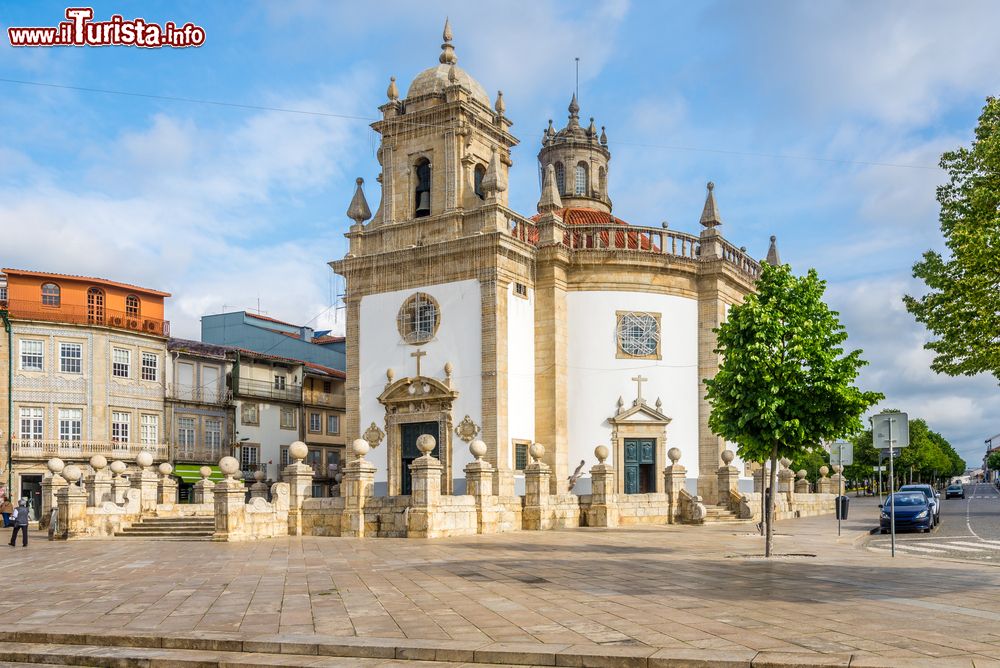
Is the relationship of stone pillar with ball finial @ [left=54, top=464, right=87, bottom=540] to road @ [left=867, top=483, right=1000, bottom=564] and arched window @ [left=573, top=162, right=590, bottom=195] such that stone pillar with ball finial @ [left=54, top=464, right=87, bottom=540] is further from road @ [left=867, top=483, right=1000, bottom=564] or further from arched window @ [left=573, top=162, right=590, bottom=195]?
arched window @ [left=573, top=162, right=590, bottom=195]

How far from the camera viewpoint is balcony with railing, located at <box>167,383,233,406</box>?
46.5 metres

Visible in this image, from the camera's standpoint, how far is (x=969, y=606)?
35.2 feet

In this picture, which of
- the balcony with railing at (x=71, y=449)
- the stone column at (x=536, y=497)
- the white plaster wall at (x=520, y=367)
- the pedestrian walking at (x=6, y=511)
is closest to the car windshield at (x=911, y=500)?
the stone column at (x=536, y=497)

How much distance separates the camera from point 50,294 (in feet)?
139

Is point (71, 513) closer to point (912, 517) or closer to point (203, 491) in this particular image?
point (203, 491)

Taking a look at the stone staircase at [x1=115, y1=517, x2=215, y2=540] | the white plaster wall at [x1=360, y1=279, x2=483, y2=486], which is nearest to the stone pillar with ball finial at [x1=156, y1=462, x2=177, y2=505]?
the stone staircase at [x1=115, y1=517, x2=215, y2=540]

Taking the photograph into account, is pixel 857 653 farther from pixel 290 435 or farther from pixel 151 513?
pixel 290 435

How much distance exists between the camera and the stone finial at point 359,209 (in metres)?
36.7

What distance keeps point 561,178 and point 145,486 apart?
23709mm

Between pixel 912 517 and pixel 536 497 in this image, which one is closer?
pixel 912 517

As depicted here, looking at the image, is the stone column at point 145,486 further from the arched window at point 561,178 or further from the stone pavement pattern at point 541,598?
the arched window at point 561,178

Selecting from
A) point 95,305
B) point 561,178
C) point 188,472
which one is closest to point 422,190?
point 561,178

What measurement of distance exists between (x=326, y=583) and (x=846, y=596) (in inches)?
286

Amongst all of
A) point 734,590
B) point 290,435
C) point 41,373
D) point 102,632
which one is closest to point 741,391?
point 734,590
